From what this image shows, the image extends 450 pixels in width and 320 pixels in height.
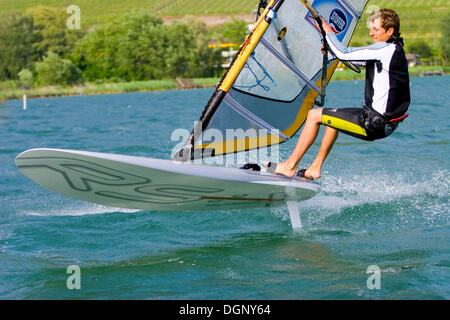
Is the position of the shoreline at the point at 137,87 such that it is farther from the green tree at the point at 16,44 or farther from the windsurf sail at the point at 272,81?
the windsurf sail at the point at 272,81

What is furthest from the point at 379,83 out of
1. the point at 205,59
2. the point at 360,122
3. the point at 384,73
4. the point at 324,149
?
the point at 205,59

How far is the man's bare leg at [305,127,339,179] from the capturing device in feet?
17.5

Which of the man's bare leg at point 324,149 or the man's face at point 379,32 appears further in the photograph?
the man's bare leg at point 324,149

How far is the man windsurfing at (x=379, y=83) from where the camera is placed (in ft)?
16.2

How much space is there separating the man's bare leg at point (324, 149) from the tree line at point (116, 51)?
57942 millimetres

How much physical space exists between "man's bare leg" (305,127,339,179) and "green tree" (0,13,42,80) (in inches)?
2983

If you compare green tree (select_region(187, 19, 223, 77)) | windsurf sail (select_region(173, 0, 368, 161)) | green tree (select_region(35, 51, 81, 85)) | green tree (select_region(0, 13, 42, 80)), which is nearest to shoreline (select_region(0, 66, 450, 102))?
green tree (select_region(35, 51, 81, 85))

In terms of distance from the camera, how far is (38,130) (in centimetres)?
1842

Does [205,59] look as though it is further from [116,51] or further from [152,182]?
[152,182]

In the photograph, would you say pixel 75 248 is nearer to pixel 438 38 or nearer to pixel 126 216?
pixel 126 216

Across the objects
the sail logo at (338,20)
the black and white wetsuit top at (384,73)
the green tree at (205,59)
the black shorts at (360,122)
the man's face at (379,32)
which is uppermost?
the green tree at (205,59)

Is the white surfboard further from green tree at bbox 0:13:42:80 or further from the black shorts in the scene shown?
green tree at bbox 0:13:42:80

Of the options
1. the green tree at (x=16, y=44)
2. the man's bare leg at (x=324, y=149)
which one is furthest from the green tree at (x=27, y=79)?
the man's bare leg at (x=324, y=149)
